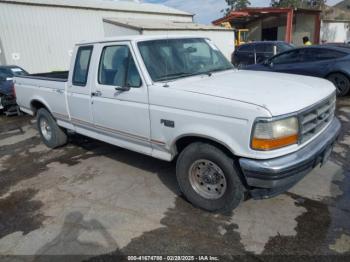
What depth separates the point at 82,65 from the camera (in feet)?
16.2

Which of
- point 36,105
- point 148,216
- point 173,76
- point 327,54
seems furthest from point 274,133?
point 327,54

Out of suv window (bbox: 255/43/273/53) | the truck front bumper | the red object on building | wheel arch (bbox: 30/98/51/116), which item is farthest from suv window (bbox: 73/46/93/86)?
the red object on building

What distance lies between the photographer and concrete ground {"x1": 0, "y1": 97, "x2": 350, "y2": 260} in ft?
10.3

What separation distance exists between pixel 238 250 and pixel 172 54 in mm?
2563

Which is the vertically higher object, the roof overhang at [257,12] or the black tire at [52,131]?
the roof overhang at [257,12]

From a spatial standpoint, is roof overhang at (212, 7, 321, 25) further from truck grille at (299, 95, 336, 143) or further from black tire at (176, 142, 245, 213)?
black tire at (176, 142, 245, 213)

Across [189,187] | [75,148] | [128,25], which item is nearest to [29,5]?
[128,25]

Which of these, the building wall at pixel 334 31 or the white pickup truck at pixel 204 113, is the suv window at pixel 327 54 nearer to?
the white pickup truck at pixel 204 113

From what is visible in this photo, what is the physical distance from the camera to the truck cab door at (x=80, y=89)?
4.79m

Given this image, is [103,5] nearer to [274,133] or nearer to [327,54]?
[327,54]

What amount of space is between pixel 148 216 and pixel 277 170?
1.62 meters

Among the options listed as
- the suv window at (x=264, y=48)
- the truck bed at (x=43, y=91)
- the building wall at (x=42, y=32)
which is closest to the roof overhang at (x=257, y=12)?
the building wall at (x=42, y=32)

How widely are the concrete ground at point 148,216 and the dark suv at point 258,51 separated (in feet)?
33.0

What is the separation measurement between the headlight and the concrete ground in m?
0.96
